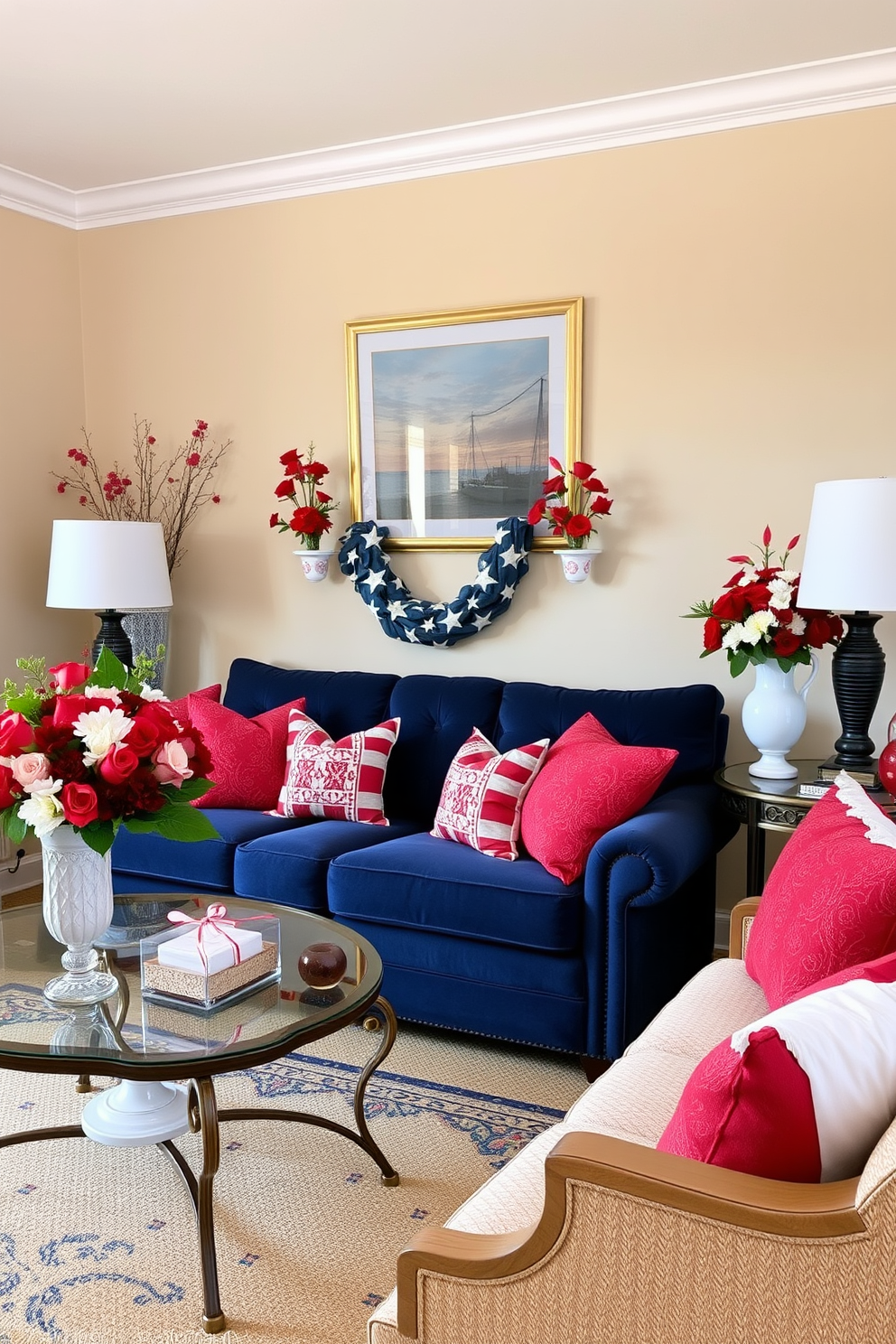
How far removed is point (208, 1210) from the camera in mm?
2023

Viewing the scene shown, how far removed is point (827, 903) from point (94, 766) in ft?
4.44

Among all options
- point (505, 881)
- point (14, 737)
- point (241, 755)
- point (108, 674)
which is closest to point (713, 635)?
point (505, 881)

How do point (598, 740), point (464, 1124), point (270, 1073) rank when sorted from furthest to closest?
point (598, 740), point (270, 1073), point (464, 1124)

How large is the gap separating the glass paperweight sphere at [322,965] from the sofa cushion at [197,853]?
1006mm

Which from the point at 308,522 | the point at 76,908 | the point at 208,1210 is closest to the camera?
the point at 208,1210

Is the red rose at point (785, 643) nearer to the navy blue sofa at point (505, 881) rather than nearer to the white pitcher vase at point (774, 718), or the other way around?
the white pitcher vase at point (774, 718)

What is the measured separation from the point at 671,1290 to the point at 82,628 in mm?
4078

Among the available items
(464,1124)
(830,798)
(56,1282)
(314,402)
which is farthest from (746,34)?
(56,1282)

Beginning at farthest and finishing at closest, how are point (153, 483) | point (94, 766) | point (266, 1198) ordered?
point (153, 483)
point (266, 1198)
point (94, 766)

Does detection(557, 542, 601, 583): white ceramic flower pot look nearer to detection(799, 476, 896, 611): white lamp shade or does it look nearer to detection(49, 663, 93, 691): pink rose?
detection(799, 476, 896, 611): white lamp shade

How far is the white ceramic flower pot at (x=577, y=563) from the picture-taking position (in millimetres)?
3740

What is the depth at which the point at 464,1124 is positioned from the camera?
2.66m

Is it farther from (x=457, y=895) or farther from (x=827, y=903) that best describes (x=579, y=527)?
(x=827, y=903)

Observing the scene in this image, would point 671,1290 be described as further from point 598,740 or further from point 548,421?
point 548,421
